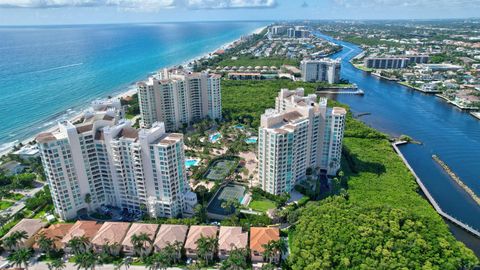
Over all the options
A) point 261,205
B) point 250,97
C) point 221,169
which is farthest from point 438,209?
point 250,97

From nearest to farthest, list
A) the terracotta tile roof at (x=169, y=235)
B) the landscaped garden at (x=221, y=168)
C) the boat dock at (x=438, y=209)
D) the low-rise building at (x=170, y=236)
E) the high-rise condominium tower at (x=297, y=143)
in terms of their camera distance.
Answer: the low-rise building at (x=170, y=236) → the terracotta tile roof at (x=169, y=235) → the boat dock at (x=438, y=209) → the high-rise condominium tower at (x=297, y=143) → the landscaped garden at (x=221, y=168)

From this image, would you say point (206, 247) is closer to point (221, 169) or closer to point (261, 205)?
point (261, 205)

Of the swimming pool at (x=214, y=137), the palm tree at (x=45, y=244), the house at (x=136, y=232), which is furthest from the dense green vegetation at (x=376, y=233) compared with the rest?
the swimming pool at (x=214, y=137)

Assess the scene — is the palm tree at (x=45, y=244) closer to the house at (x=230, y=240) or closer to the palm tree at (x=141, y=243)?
the palm tree at (x=141, y=243)

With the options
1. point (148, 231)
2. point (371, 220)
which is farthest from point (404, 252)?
point (148, 231)

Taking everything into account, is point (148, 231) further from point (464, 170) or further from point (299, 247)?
point (464, 170)

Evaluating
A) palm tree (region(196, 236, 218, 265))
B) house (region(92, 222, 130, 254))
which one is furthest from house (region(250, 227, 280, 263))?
house (region(92, 222, 130, 254))
